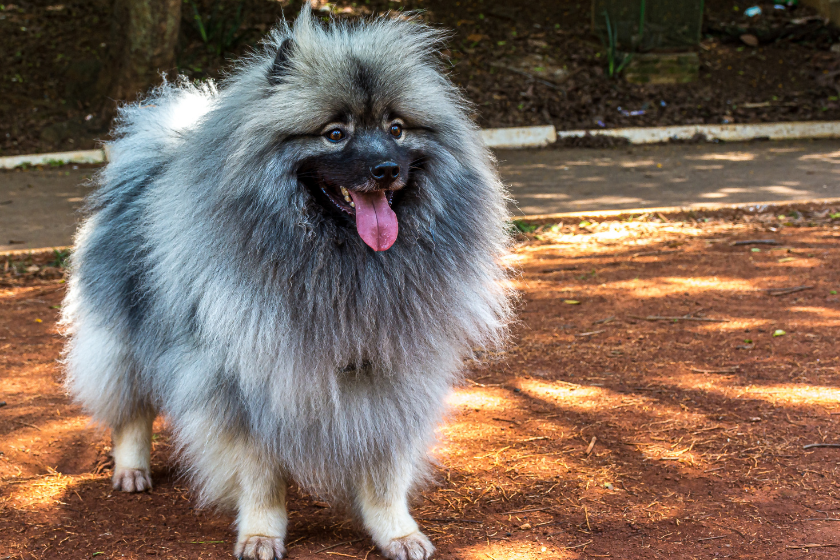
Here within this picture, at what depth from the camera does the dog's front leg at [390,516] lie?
270cm

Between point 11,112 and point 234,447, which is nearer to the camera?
point 234,447

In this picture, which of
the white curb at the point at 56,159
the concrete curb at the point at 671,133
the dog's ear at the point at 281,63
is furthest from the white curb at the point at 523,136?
the dog's ear at the point at 281,63

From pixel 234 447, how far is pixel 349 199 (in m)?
0.97

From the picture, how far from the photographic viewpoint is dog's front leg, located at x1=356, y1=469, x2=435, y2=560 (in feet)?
8.84

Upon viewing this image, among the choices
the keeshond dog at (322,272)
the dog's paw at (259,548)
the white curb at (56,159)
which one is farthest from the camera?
the white curb at (56,159)

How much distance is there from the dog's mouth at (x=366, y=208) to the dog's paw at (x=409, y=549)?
41.3 inches

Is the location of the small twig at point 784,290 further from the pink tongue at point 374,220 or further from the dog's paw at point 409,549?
the pink tongue at point 374,220

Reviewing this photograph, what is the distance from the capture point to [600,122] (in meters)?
10.2

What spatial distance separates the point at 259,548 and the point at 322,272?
997 mm

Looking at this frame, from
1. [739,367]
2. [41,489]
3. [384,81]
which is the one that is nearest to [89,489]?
[41,489]

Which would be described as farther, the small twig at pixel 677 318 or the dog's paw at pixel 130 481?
the small twig at pixel 677 318

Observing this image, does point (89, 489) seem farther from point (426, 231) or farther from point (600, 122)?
point (600, 122)

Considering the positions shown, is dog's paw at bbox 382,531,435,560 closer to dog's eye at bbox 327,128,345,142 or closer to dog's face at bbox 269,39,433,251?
dog's face at bbox 269,39,433,251

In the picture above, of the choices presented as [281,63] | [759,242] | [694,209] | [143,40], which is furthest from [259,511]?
[143,40]
